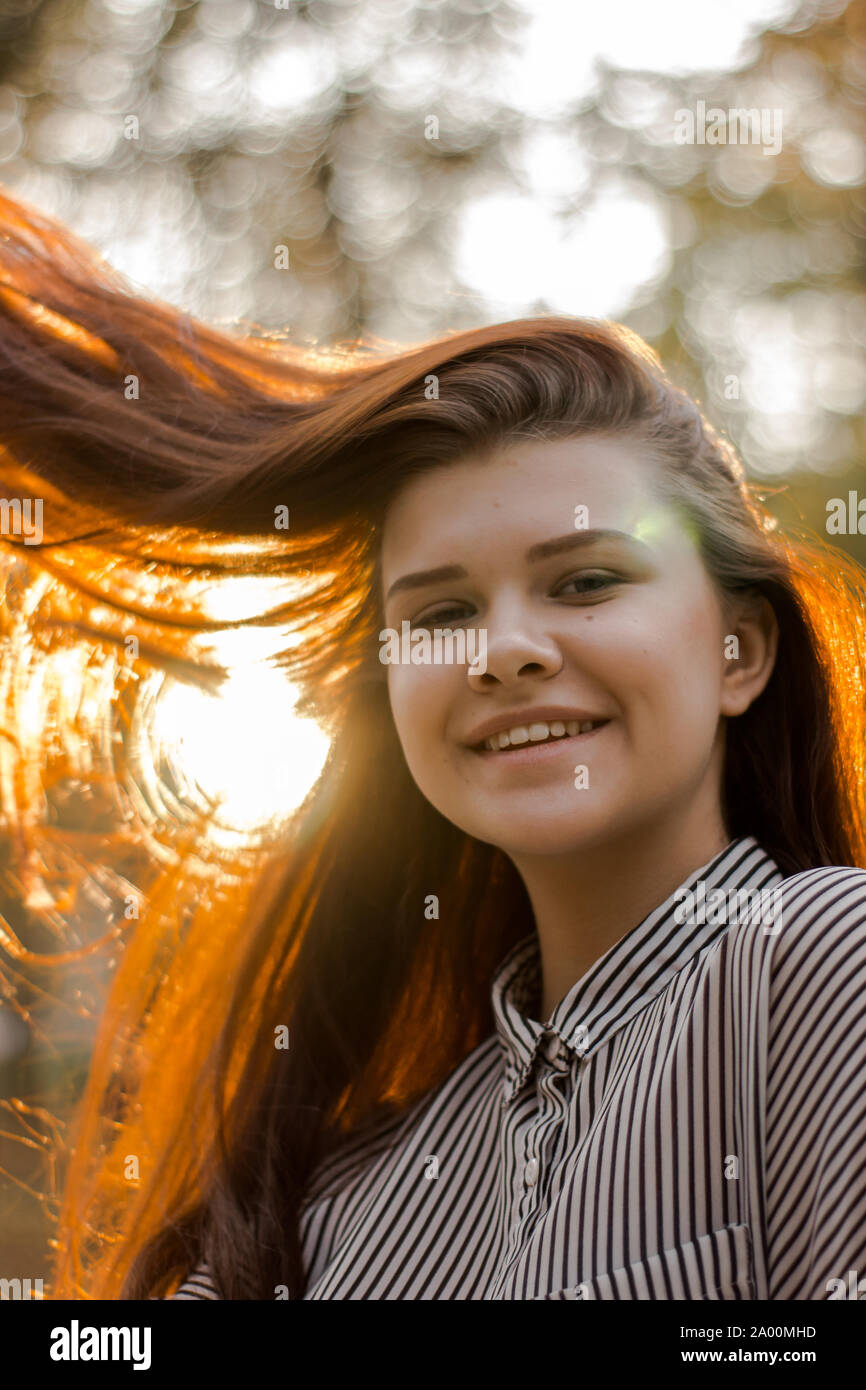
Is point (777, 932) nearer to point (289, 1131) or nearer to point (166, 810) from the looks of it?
point (289, 1131)

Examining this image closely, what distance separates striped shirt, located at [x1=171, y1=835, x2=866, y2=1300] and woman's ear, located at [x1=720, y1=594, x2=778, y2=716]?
0.21 metres

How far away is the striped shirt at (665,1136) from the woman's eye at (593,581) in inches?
15.4

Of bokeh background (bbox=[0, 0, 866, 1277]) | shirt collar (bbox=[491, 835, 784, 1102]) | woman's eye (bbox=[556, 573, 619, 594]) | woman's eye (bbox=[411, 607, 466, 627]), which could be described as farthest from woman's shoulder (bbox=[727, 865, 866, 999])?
bokeh background (bbox=[0, 0, 866, 1277])

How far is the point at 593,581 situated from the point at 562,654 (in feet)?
0.37

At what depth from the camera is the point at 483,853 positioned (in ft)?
7.19

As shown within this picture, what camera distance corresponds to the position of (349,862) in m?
2.31

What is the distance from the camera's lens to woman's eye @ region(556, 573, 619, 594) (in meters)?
1.75

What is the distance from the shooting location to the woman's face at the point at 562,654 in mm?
1711

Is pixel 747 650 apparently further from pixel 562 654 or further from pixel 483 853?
pixel 483 853

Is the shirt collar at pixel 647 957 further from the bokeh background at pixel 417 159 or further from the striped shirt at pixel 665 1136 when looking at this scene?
the bokeh background at pixel 417 159

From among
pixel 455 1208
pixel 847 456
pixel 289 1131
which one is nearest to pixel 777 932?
pixel 455 1208

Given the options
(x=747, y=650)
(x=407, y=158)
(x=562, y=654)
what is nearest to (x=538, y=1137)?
(x=562, y=654)

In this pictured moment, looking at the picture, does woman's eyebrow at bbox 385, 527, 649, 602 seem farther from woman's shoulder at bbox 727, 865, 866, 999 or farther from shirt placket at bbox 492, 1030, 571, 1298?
shirt placket at bbox 492, 1030, 571, 1298
